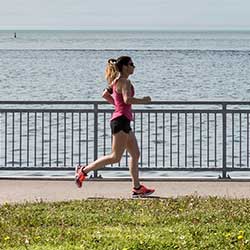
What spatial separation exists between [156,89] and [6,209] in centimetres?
4153

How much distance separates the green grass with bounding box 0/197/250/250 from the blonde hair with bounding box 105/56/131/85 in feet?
5.26

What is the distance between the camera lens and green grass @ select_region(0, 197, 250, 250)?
33.1ft

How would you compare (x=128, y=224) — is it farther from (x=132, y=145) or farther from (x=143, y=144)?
(x=143, y=144)

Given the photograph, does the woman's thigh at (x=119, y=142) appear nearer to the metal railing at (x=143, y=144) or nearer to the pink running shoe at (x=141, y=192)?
the pink running shoe at (x=141, y=192)

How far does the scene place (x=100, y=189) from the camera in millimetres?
14172

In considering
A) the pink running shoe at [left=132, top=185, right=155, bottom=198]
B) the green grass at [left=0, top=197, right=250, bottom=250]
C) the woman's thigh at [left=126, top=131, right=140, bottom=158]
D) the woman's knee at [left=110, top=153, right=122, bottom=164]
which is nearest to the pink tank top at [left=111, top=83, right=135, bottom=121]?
the woman's thigh at [left=126, top=131, right=140, bottom=158]

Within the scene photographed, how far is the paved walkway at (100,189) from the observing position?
1357 centimetres

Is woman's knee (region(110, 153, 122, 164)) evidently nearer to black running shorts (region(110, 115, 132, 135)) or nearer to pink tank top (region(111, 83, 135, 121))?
black running shorts (region(110, 115, 132, 135))

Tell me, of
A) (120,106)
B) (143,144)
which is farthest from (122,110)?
(143,144)

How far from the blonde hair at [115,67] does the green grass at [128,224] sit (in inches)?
63.2

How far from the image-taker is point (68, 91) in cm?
5125

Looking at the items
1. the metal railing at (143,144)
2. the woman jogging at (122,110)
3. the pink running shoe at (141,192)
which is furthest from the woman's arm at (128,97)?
the metal railing at (143,144)

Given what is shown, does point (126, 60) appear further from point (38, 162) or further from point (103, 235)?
point (38, 162)

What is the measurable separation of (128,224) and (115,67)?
2.51 metres
